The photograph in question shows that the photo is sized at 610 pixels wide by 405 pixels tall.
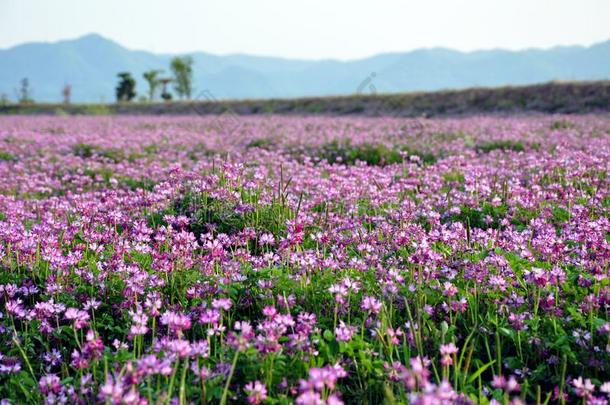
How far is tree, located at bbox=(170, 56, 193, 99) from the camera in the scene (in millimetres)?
95500

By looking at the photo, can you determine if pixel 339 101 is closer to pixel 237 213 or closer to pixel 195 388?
pixel 237 213

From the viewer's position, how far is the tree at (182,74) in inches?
3760

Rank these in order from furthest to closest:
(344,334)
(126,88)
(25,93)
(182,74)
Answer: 1. (182,74)
2. (126,88)
3. (25,93)
4. (344,334)

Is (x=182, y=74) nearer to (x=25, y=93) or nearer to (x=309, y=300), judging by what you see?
(x=25, y=93)

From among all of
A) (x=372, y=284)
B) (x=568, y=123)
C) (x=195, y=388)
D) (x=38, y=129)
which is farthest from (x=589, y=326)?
(x=38, y=129)

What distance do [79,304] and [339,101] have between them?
4018 centimetres

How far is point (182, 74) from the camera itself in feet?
313

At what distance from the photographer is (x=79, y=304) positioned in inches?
165

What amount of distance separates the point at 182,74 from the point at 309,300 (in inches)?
3811

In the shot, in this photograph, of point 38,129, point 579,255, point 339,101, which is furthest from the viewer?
point 339,101

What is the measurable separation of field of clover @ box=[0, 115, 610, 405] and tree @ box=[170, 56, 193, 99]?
92207 mm

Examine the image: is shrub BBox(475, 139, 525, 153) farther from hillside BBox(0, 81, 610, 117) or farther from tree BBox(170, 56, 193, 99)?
tree BBox(170, 56, 193, 99)

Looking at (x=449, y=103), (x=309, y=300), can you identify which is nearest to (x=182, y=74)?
(x=449, y=103)

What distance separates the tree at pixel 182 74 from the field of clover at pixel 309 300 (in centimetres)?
9221
